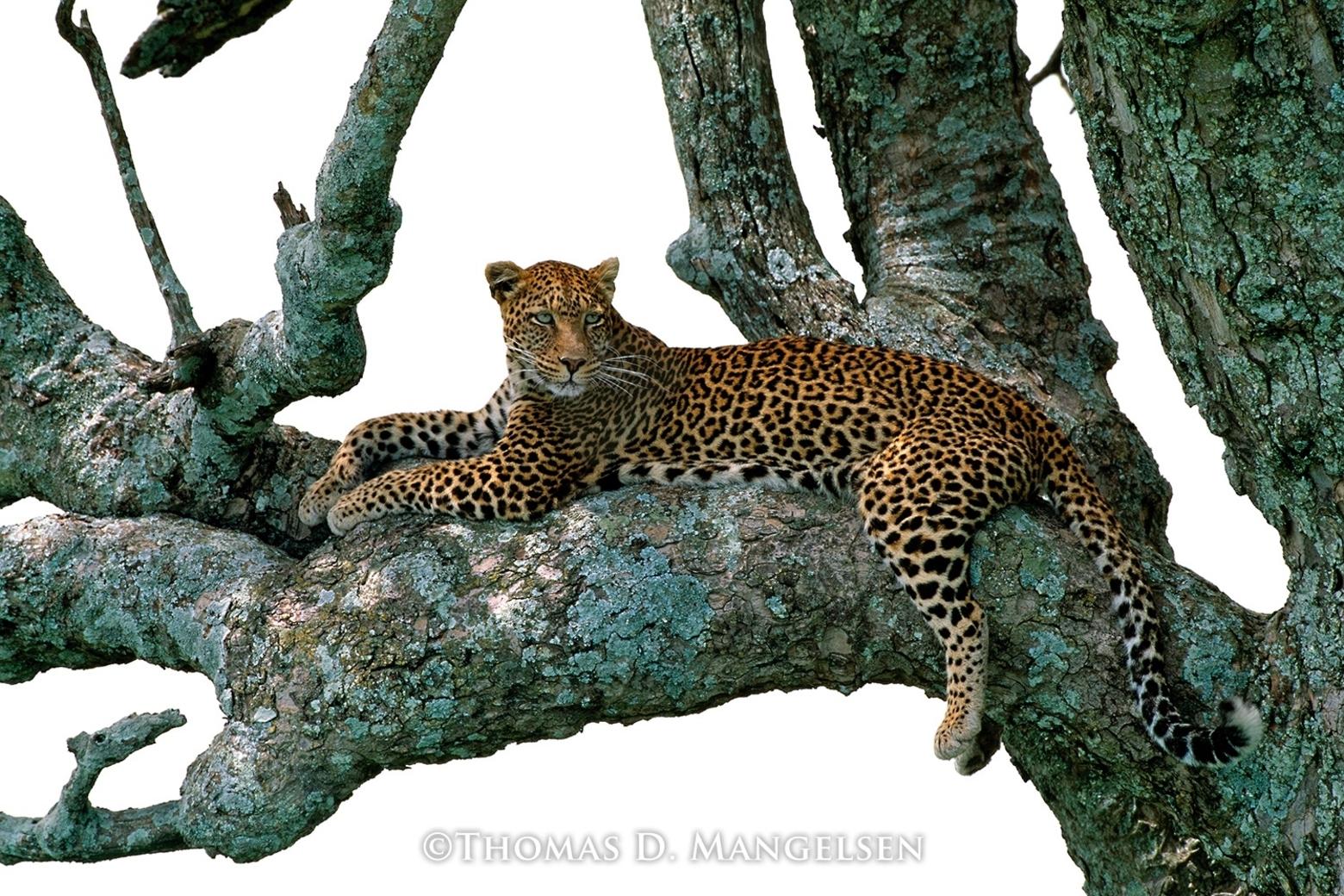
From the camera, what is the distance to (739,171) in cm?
941

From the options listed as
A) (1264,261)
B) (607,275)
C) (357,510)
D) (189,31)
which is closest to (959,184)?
(607,275)

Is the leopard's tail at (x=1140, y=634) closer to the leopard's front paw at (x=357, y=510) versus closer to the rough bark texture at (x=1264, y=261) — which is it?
the rough bark texture at (x=1264, y=261)

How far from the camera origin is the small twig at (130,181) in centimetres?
817

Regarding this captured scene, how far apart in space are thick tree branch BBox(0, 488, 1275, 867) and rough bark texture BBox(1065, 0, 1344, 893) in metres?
0.29

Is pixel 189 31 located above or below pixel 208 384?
above

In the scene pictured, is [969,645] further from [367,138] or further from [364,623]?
[367,138]

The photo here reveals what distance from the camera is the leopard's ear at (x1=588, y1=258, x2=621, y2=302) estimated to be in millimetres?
8242

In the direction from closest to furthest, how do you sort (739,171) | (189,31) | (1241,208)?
1. (1241,208)
2. (189,31)
3. (739,171)

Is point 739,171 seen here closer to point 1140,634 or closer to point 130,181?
point 130,181

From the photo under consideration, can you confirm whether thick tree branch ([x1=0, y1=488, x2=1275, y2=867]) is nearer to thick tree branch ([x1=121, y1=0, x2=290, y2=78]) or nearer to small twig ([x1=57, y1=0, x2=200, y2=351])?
small twig ([x1=57, y1=0, x2=200, y2=351])

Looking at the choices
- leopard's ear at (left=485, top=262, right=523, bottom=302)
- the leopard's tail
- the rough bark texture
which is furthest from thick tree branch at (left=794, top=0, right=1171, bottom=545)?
the rough bark texture

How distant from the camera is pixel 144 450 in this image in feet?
28.2

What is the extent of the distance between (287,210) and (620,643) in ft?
7.73

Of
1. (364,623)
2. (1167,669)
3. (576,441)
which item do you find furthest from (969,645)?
(364,623)
